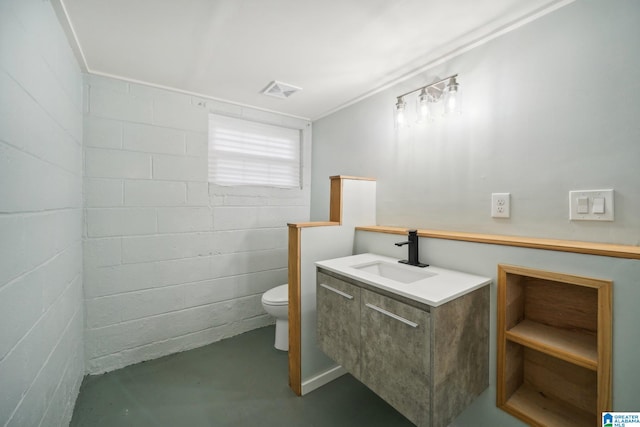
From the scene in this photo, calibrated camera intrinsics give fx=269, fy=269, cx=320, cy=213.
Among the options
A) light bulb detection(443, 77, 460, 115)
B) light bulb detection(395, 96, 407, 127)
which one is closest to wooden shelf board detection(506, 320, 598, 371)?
light bulb detection(443, 77, 460, 115)

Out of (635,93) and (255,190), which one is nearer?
(635,93)

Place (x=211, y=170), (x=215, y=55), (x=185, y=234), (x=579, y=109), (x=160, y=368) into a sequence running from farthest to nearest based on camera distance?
(x=211, y=170), (x=185, y=234), (x=160, y=368), (x=215, y=55), (x=579, y=109)

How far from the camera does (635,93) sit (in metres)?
1.09

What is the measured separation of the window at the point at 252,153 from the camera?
254cm

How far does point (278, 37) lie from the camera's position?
1583mm

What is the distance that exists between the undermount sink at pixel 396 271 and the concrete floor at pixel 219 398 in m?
0.81

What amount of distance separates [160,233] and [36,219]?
3.66 feet

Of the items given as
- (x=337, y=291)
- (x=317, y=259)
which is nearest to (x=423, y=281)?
(x=337, y=291)

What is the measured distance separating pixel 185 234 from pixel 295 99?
157cm

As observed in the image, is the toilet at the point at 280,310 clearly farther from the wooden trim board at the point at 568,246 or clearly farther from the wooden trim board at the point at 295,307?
the wooden trim board at the point at 568,246

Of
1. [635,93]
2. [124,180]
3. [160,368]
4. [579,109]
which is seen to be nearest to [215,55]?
[124,180]

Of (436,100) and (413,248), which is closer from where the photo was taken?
(413,248)

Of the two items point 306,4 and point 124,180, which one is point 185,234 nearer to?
point 124,180

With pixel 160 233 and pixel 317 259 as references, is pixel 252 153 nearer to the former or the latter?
pixel 160 233
